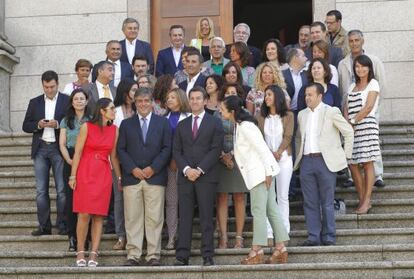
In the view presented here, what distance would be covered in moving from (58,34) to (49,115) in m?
4.29

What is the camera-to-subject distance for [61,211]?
995cm

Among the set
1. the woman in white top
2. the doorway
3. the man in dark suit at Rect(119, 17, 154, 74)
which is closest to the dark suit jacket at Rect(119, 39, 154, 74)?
the man in dark suit at Rect(119, 17, 154, 74)

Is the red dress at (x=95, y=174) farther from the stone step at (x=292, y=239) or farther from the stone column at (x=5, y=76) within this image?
the stone column at (x=5, y=76)

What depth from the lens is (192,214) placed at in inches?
358

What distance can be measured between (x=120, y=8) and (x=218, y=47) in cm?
392

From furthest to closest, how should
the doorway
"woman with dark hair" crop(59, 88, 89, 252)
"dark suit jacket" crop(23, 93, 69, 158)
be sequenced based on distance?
1. the doorway
2. "dark suit jacket" crop(23, 93, 69, 158)
3. "woman with dark hair" crop(59, 88, 89, 252)

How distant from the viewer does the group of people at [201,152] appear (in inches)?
357

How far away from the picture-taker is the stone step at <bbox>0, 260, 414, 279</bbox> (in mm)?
8586

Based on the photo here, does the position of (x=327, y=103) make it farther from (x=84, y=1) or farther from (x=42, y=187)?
(x=84, y=1)

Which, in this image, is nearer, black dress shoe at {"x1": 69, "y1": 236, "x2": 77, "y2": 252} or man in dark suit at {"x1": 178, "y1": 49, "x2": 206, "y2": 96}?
black dress shoe at {"x1": 69, "y1": 236, "x2": 77, "y2": 252}

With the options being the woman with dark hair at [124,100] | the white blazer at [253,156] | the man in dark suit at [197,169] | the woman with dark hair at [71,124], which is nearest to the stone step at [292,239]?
the man in dark suit at [197,169]

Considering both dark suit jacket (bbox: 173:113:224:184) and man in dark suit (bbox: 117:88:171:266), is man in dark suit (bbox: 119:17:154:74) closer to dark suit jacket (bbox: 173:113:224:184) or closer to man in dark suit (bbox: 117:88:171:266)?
man in dark suit (bbox: 117:88:171:266)

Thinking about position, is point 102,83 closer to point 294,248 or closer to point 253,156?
point 253,156

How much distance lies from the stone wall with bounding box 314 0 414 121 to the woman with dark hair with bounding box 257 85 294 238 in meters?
4.22
